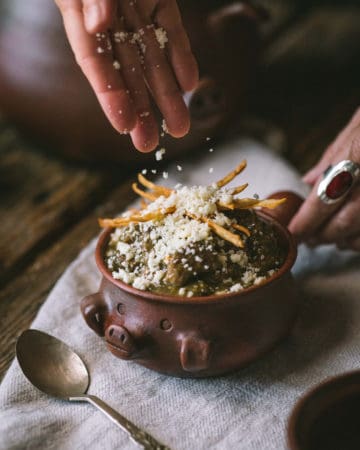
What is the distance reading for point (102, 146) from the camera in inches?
61.4

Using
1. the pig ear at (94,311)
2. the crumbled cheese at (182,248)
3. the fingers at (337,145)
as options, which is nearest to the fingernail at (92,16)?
the crumbled cheese at (182,248)

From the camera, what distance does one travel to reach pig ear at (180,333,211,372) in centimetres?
84

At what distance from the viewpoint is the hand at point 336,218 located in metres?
1.11

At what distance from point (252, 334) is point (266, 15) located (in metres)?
0.93

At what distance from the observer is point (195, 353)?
0.84 meters

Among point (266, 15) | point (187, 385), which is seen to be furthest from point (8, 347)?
point (266, 15)

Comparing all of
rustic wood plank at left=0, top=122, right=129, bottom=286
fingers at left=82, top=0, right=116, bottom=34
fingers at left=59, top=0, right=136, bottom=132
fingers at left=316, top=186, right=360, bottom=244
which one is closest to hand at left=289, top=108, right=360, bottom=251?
fingers at left=316, top=186, right=360, bottom=244

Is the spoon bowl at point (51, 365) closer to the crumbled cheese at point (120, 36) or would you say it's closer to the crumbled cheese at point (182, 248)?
the crumbled cheese at point (182, 248)

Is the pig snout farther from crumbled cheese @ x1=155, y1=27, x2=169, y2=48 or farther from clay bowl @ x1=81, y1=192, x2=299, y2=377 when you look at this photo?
crumbled cheese @ x1=155, y1=27, x2=169, y2=48

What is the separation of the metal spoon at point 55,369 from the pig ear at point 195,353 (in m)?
0.11

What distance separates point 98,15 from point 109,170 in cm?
79

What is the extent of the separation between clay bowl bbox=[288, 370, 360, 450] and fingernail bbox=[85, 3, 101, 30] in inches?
23.5

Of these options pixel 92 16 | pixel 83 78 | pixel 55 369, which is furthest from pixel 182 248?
pixel 83 78

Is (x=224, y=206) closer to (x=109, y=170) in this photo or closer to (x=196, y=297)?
(x=196, y=297)
